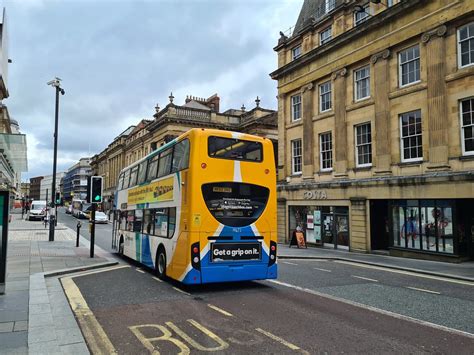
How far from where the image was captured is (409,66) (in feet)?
62.3

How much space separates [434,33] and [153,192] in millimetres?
14080

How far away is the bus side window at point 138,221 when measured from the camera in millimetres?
13641

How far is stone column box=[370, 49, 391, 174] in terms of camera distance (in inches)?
768

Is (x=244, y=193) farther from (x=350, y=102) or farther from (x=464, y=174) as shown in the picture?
(x=350, y=102)

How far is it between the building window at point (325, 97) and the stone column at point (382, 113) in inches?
151

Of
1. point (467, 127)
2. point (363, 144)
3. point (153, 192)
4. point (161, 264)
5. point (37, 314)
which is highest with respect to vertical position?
point (363, 144)

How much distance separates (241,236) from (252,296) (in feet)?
4.87

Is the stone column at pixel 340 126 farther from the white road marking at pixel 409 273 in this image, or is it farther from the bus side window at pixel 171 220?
the bus side window at pixel 171 220

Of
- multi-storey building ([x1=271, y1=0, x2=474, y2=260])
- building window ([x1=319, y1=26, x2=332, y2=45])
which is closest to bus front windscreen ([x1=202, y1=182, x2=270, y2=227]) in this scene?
multi-storey building ([x1=271, y1=0, x2=474, y2=260])

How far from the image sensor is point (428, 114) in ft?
57.7

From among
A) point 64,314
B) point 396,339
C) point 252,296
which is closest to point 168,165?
point 252,296

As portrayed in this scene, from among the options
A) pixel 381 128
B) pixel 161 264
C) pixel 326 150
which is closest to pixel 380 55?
pixel 381 128

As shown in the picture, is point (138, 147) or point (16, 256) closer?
point (16, 256)

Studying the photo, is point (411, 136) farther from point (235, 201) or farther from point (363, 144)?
point (235, 201)
